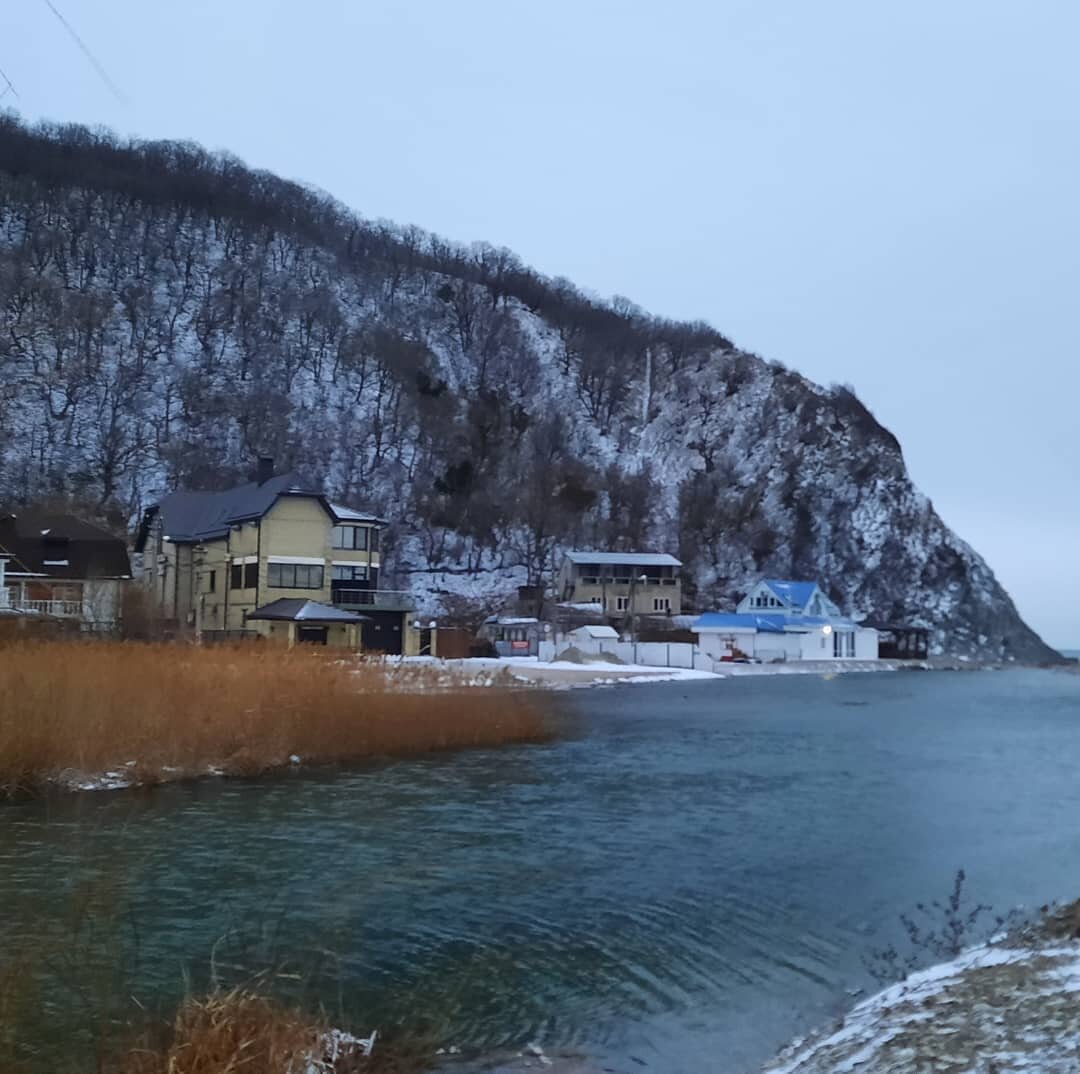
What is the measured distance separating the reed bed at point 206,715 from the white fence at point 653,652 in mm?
45078

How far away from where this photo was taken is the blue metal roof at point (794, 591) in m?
87.8

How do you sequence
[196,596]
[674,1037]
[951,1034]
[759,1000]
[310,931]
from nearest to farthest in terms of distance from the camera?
[951,1034]
[674,1037]
[759,1000]
[310,931]
[196,596]

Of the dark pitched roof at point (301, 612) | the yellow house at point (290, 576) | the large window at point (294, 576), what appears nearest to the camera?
the dark pitched roof at point (301, 612)

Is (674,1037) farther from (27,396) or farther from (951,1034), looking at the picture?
(27,396)

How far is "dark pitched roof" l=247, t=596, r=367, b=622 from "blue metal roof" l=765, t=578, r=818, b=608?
151 feet

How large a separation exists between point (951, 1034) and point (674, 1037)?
240cm

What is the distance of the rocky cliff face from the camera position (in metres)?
98.2

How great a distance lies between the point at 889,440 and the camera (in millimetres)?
117375

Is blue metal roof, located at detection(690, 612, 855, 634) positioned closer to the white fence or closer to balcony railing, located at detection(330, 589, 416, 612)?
the white fence

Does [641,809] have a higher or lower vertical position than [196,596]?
lower

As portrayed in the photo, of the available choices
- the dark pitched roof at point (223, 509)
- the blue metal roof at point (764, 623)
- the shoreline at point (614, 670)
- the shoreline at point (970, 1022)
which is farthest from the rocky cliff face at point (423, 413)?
the shoreline at point (970, 1022)

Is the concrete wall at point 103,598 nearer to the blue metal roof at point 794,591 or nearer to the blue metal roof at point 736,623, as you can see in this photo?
the blue metal roof at point 736,623

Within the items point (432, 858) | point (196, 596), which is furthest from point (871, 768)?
point (196, 596)

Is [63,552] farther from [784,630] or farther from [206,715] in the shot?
[784,630]
